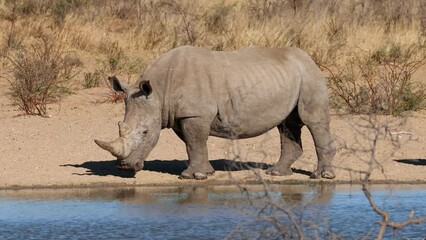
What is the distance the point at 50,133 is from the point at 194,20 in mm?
8991

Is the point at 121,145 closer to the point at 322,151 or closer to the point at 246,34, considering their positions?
the point at 322,151

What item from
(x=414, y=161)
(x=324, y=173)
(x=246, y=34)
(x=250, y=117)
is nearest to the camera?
(x=250, y=117)

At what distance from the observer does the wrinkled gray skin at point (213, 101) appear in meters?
13.4

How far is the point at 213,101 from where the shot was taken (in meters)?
13.5

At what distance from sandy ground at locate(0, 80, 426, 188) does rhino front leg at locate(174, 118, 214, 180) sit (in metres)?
0.12

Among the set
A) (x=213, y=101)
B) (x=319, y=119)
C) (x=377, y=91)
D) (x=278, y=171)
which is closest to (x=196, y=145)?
(x=213, y=101)

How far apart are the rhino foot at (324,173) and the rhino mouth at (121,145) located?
2.15m

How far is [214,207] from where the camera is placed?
1203 cm

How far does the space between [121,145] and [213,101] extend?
42.3 inches

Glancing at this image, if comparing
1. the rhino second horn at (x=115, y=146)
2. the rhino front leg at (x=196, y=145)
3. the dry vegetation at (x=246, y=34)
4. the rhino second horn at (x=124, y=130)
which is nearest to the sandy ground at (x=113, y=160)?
the rhino front leg at (x=196, y=145)

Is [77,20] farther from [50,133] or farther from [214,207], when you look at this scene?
[214,207]

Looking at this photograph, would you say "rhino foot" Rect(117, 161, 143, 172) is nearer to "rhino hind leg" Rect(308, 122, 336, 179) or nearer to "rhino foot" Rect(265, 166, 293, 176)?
"rhino foot" Rect(265, 166, 293, 176)

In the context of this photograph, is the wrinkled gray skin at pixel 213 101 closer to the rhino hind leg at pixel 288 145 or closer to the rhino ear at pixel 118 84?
the rhino ear at pixel 118 84

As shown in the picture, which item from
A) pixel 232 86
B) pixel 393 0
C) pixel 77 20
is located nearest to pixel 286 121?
pixel 232 86
